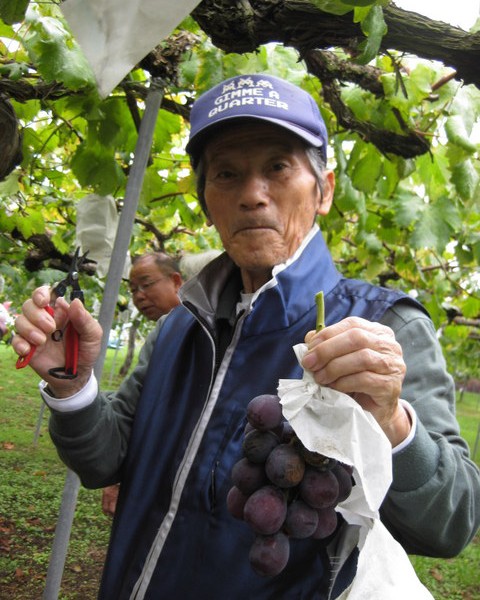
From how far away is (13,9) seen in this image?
125cm

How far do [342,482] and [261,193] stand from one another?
71 centimetres

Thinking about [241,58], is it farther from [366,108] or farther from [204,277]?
[204,277]

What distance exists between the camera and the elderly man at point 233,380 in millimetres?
1149

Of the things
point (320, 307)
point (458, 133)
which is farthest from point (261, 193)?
point (458, 133)

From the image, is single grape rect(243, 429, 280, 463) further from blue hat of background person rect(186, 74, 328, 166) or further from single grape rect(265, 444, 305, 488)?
blue hat of background person rect(186, 74, 328, 166)

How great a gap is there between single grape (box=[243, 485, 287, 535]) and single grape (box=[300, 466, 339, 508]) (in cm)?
4

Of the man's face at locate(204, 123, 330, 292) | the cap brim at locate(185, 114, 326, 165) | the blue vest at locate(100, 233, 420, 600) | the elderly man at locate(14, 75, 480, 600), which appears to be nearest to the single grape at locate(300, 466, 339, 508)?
the elderly man at locate(14, 75, 480, 600)

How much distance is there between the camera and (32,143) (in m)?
3.36

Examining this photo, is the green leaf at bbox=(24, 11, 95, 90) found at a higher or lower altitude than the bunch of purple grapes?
higher

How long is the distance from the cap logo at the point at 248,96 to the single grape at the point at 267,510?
870mm

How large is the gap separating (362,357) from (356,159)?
2345mm

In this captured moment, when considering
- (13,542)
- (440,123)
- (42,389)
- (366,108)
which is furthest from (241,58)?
(13,542)

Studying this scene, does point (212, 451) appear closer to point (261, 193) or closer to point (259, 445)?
point (259, 445)

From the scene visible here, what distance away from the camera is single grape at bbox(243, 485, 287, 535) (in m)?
0.84
